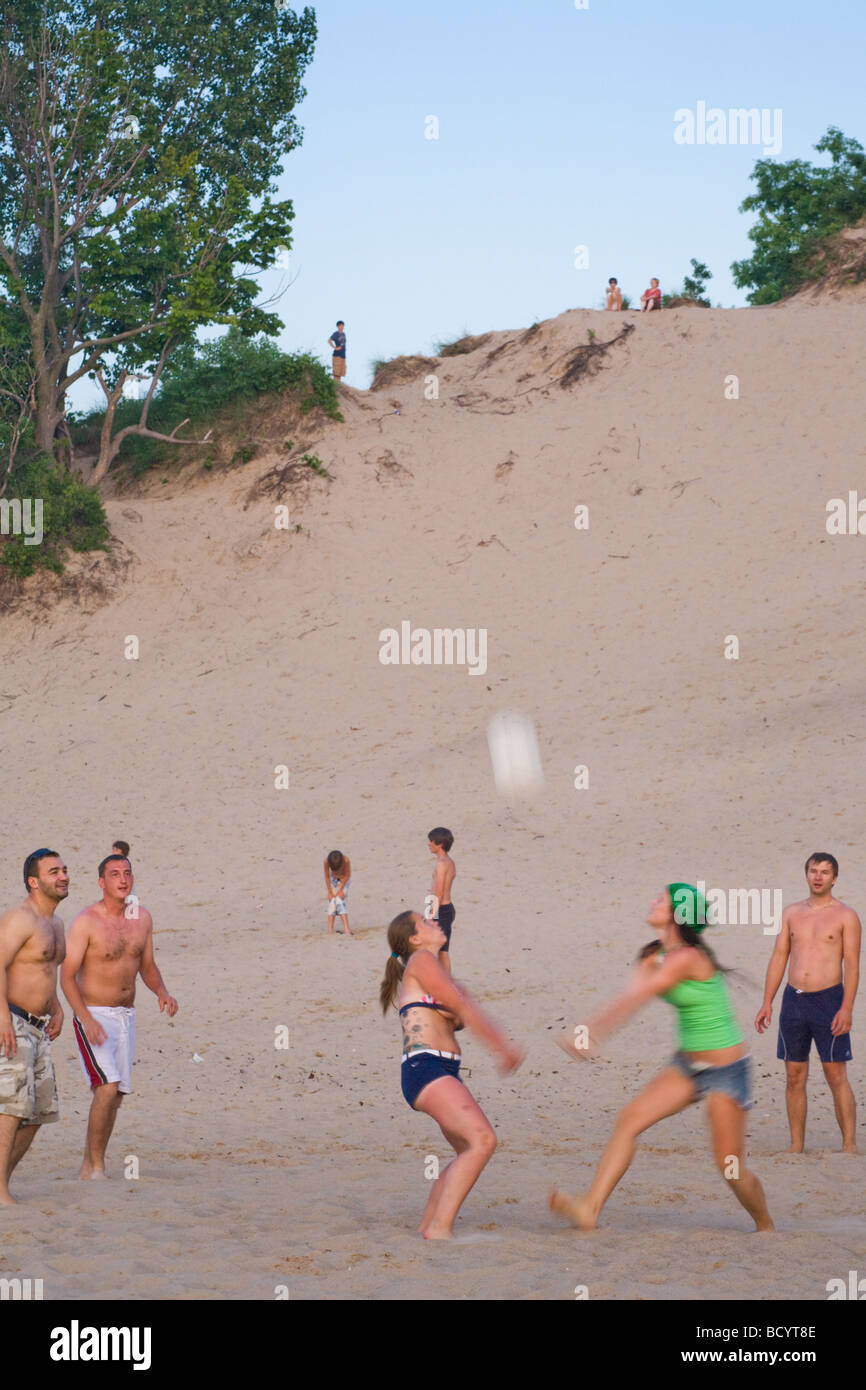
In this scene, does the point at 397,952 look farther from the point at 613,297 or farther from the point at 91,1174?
the point at 613,297

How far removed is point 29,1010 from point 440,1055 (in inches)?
91.4

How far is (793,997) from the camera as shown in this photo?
27.8ft

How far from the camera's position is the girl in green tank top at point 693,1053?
6.15m

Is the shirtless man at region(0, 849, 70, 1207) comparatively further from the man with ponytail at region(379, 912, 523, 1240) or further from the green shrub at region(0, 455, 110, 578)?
the green shrub at region(0, 455, 110, 578)

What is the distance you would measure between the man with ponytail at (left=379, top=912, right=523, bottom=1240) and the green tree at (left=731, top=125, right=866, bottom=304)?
132 feet

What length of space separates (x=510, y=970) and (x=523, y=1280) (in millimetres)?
8525

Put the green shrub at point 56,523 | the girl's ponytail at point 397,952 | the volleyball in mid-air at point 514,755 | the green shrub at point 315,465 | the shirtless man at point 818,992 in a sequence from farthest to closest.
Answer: the green shrub at point 315,465
the green shrub at point 56,523
the volleyball in mid-air at point 514,755
the shirtless man at point 818,992
the girl's ponytail at point 397,952

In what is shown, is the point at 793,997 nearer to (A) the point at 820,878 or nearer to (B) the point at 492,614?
(A) the point at 820,878

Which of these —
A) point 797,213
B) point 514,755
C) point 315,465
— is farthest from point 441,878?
point 797,213

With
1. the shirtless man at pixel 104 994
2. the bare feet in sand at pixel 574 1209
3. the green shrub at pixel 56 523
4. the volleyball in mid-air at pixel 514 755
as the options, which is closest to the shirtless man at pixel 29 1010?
the shirtless man at pixel 104 994

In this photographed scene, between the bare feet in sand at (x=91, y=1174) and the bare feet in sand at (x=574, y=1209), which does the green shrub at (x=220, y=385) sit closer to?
the bare feet in sand at (x=91, y=1174)

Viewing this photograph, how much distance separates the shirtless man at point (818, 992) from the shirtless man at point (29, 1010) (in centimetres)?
414

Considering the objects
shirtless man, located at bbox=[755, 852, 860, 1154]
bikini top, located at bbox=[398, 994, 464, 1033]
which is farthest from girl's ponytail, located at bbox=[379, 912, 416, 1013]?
shirtless man, located at bbox=[755, 852, 860, 1154]

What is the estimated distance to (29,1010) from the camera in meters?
7.25
